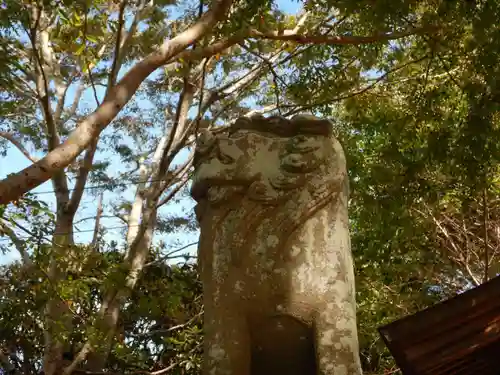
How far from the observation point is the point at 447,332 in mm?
3451

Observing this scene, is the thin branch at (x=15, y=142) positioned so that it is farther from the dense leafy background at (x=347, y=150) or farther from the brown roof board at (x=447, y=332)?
the brown roof board at (x=447, y=332)

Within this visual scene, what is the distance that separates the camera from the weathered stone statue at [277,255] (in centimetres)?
286

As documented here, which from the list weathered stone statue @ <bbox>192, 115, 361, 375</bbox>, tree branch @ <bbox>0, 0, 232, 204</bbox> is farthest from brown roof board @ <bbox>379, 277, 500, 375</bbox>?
tree branch @ <bbox>0, 0, 232, 204</bbox>

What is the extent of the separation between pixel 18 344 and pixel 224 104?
466cm

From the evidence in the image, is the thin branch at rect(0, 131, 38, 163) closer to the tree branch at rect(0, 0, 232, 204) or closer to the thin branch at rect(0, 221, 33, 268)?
the thin branch at rect(0, 221, 33, 268)

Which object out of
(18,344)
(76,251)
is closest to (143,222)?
(76,251)

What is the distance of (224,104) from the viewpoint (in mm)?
9797

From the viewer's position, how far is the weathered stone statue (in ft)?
9.37

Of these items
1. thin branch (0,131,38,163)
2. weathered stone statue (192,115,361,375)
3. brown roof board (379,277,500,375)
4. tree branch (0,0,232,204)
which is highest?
thin branch (0,131,38,163)

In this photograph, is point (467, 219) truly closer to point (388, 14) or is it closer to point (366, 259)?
point (366, 259)

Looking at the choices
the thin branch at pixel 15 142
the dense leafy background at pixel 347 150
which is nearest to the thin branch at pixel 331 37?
the dense leafy background at pixel 347 150

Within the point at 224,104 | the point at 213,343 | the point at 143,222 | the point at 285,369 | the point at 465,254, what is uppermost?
the point at 224,104

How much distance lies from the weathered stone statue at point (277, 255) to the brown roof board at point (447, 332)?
0.61m

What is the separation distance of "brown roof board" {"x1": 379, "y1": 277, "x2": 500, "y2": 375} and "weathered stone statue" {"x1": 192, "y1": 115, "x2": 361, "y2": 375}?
0.61 metres
